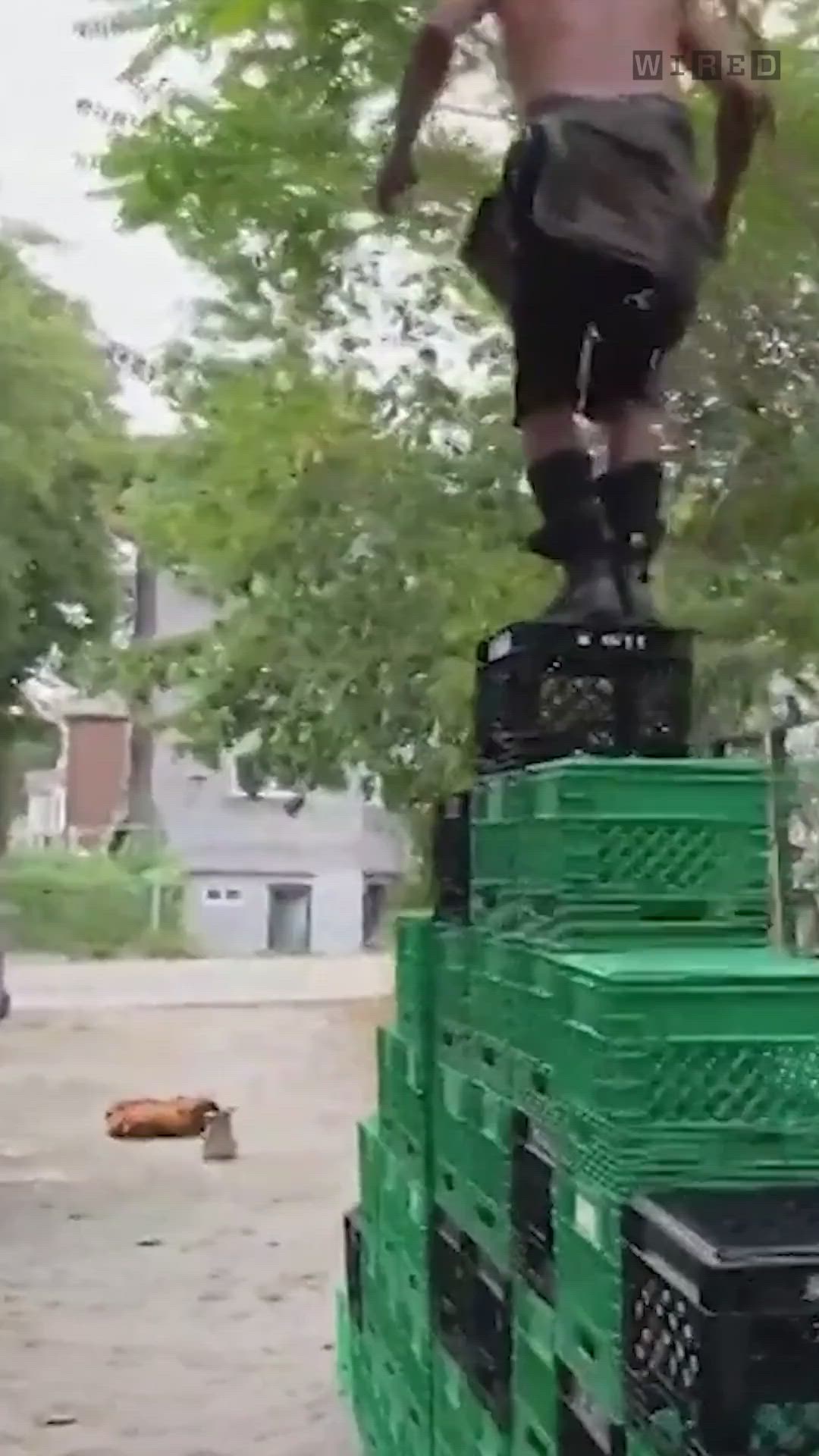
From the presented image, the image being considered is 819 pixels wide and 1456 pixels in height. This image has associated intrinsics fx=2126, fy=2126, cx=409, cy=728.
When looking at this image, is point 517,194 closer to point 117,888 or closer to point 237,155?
point 237,155

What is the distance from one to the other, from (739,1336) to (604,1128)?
0.71ft

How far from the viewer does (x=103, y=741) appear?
490 inches

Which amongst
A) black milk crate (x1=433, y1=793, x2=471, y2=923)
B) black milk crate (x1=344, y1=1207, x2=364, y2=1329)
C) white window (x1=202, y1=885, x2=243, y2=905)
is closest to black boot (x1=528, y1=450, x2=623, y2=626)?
black milk crate (x1=433, y1=793, x2=471, y2=923)

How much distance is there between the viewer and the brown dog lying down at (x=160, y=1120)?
202 inches

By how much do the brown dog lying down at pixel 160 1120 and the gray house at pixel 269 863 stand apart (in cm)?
649

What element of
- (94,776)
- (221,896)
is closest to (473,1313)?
(221,896)

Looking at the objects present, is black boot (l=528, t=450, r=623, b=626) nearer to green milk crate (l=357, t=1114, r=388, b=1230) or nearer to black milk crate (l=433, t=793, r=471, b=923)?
black milk crate (l=433, t=793, r=471, b=923)

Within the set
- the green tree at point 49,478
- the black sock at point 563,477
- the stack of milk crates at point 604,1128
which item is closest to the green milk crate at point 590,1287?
the stack of milk crates at point 604,1128

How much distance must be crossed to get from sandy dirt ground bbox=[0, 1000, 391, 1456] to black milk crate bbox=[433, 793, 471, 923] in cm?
87

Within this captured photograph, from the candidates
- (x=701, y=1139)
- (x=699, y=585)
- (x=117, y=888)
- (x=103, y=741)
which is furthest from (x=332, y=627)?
(x=103, y=741)

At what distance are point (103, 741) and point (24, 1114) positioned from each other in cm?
686

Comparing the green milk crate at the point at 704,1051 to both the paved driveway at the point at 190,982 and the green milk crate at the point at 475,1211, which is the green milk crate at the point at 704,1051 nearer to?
the green milk crate at the point at 475,1211

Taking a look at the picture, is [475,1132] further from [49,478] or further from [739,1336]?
[49,478]

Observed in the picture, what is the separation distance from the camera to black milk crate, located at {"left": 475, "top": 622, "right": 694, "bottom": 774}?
1.67 m
